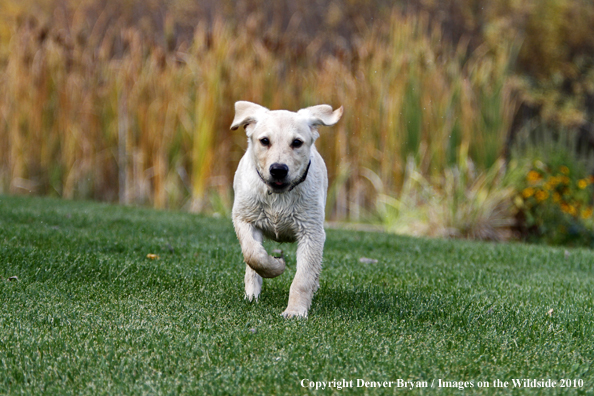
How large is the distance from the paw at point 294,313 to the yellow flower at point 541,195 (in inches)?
243

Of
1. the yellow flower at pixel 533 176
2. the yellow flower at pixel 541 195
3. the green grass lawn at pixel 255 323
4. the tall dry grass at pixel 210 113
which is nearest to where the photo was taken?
the green grass lawn at pixel 255 323

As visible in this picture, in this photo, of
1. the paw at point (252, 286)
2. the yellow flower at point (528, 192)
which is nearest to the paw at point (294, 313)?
the paw at point (252, 286)

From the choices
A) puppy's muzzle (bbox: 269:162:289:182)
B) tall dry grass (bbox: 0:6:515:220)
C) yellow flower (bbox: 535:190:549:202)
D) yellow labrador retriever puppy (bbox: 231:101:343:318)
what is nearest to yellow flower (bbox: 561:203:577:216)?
yellow flower (bbox: 535:190:549:202)

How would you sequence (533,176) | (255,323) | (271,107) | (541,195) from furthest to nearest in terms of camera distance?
(271,107) → (533,176) → (541,195) → (255,323)

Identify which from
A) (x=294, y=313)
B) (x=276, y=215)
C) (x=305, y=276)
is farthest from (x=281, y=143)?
(x=294, y=313)

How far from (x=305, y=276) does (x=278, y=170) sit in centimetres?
62

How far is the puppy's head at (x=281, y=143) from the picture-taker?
3.39 m

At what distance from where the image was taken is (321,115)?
12.3 feet

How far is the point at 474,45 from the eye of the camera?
18891mm

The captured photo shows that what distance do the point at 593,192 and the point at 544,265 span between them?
4904 mm

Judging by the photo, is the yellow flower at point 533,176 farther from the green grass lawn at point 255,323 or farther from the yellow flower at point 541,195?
the green grass lawn at point 255,323

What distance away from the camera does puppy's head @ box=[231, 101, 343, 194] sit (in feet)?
11.1

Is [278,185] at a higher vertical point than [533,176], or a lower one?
higher

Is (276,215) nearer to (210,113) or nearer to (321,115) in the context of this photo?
(321,115)
